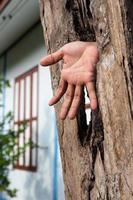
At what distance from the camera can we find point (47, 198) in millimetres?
6152

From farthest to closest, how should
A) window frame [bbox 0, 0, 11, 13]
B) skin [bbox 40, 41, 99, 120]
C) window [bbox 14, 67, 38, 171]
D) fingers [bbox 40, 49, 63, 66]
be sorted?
window [bbox 14, 67, 38, 171] < window frame [bbox 0, 0, 11, 13] < fingers [bbox 40, 49, 63, 66] < skin [bbox 40, 41, 99, 120]

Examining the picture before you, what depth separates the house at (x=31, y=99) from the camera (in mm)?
5965

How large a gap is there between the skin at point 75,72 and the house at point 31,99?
3867 millimetres

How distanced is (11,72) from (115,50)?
7016 mm

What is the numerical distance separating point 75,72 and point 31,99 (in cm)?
559

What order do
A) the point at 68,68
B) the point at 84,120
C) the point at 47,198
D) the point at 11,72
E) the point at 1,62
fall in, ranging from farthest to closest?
the point at 1,62 < the point at 11,72 < the point at 47,198 < the point at 84,120 < the point at 68,68

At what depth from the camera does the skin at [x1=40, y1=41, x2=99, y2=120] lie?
1.69 metres

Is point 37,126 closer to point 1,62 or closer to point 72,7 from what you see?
point 1,62

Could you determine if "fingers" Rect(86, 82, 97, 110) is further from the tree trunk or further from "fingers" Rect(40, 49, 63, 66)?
"fingers" Rect(40, 49, 63, 66)

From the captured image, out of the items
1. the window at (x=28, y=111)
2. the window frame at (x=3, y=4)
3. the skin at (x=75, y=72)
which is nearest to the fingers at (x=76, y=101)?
the skin at (x=75, y=72)

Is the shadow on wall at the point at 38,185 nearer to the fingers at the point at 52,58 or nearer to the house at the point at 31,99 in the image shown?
the house at the point at 31,99

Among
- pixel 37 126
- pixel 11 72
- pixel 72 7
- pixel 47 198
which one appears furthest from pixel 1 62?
pixel 72 7

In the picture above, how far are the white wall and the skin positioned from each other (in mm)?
3844

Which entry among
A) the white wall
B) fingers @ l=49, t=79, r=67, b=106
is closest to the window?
the white wall
